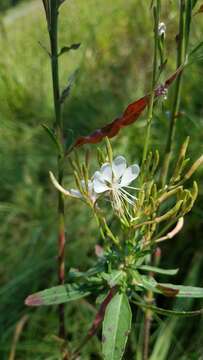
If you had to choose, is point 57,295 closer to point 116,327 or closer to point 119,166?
point 116,327

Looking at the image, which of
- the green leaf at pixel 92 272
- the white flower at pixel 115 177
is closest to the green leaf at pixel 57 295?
the green leaf at pixel 92 272

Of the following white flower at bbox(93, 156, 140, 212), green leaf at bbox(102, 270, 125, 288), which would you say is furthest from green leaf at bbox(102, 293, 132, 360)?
white flower at bbox(93, 156, 140, 212)

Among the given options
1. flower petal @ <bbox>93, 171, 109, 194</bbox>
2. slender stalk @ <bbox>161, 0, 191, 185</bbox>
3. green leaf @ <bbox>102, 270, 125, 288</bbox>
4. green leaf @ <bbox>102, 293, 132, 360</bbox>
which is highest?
slender stalk @ <bbox>161, 0, 191, 185</bbox>

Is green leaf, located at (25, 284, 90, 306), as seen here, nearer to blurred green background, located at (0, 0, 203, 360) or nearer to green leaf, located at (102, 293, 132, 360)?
green leaf, located at (102, 293, 132, 360)

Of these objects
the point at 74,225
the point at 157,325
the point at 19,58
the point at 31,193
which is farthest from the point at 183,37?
the point at 19,58

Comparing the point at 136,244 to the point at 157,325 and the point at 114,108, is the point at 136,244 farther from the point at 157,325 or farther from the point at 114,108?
the point at 114,108

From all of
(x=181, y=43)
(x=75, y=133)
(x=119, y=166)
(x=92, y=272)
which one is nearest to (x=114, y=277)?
(x=92, y=272)
